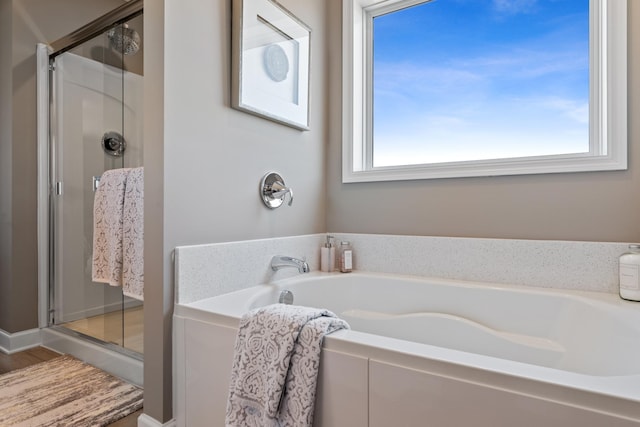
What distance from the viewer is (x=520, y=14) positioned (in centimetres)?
178

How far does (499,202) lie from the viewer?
1696 mm

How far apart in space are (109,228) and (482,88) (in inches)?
80.7

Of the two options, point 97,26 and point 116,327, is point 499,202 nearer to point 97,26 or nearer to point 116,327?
point 116,327

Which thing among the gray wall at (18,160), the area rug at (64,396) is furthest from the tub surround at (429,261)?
the gray wall at (18,160)

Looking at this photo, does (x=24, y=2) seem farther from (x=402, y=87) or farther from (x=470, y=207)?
(x=470, y=207)

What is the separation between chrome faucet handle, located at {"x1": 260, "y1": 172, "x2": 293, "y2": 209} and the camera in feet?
5.56

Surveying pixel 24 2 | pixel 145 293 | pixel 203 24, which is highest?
pixel 24 2

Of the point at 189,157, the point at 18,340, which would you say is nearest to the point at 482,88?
the point at 189,157

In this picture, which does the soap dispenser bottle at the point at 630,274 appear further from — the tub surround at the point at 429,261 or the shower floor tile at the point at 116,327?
the shower floor tile at the point at 116,327

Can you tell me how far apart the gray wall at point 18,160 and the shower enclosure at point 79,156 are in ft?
0.29

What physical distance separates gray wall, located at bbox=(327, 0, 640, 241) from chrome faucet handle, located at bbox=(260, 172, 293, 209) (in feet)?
1.63

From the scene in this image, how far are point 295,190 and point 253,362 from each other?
1.09 metres

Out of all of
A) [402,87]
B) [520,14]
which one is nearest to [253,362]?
[402,87]

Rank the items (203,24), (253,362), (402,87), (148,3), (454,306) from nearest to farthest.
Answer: (253,362) < (148,3) < (203,24) < (454,306) < (402,87)
